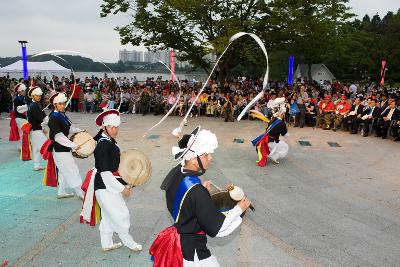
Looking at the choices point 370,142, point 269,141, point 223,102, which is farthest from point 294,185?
point 223,102

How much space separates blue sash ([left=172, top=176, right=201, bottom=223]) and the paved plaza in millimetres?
2072

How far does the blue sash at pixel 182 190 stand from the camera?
2865mm

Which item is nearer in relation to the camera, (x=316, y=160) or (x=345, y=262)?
(x=345, y=262)

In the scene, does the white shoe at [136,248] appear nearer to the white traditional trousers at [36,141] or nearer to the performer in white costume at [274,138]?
the white traditional trousers at [36,141]

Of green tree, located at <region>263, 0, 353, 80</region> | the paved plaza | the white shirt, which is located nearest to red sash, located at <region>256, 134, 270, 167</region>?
the paved plaza

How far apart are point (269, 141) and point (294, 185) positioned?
78.3 inches

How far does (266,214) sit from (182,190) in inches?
152

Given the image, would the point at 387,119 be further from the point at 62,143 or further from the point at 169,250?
the point at 169,250

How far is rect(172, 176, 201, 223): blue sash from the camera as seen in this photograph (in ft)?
9.40

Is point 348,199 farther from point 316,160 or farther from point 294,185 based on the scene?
point 316,160

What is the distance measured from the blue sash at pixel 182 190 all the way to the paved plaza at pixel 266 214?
6.80ft

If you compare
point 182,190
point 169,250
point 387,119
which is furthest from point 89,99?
point 182,190

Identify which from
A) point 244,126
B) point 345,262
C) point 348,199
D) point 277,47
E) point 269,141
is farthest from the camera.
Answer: point 277,47

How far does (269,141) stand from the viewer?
9.84m
